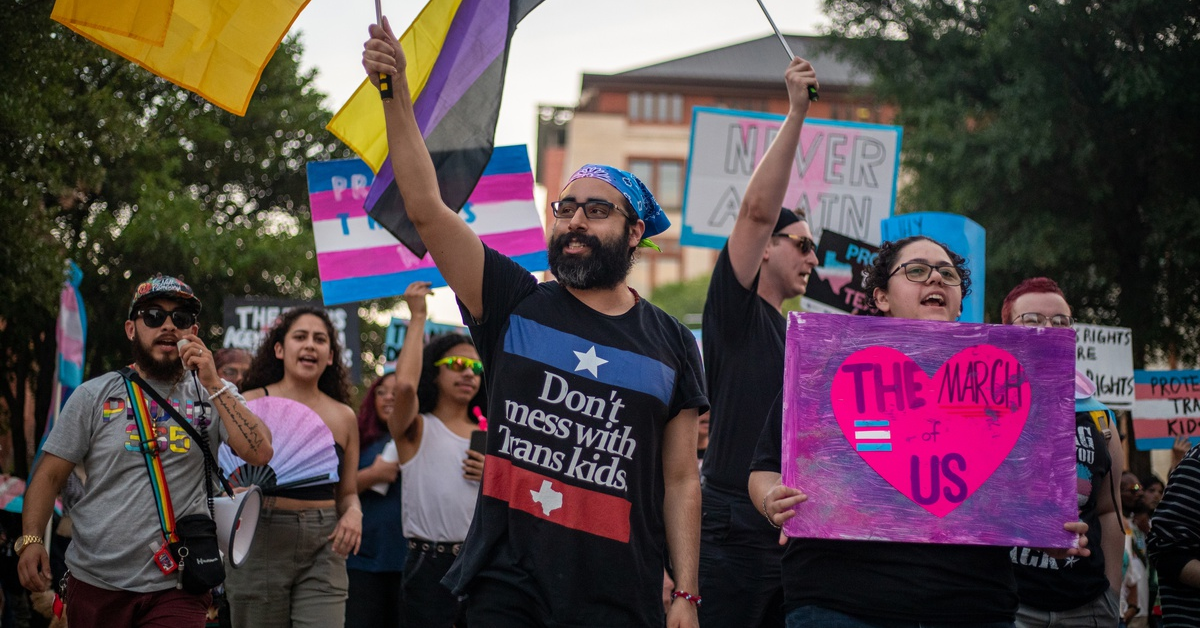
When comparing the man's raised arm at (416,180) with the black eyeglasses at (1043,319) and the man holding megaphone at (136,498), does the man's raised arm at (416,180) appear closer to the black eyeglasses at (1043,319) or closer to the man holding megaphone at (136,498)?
the man holding megaphone at (136,498)

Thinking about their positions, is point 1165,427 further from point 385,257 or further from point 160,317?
point 160,317

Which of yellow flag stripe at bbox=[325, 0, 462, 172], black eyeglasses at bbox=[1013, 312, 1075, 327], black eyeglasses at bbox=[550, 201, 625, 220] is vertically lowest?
black eyeglasses at bbox=[1013, 312, 1075, 327]

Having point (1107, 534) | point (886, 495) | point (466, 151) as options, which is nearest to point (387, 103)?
point (466, 151)

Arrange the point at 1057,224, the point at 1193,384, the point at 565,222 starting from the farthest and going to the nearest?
the point at 1057,224, the point at 1193,384, the point at 565,222

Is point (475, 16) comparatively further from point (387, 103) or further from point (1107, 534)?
point (1107, 534)

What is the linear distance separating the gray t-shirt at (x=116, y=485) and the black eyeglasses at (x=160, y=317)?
0.89 ft

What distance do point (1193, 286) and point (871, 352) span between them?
1608 centimetres

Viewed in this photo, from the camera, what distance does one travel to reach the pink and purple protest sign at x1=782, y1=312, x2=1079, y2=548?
11.8 ft

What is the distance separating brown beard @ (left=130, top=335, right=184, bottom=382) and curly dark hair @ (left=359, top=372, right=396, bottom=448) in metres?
2.94

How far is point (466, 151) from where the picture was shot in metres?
4.69

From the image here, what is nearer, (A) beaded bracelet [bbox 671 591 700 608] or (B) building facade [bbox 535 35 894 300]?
(A) beaded bracelet [bbox 671 591 700 608]

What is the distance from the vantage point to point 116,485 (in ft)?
16.5

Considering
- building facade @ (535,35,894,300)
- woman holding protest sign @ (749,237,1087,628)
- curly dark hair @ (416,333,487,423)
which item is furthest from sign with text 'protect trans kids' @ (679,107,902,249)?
building facade @ (535,35,894,300)

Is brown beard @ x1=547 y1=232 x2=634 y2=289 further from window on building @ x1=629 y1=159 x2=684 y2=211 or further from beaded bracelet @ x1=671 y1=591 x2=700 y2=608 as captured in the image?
window on building @ x1=629 y1=159 x2=684 y2=211
